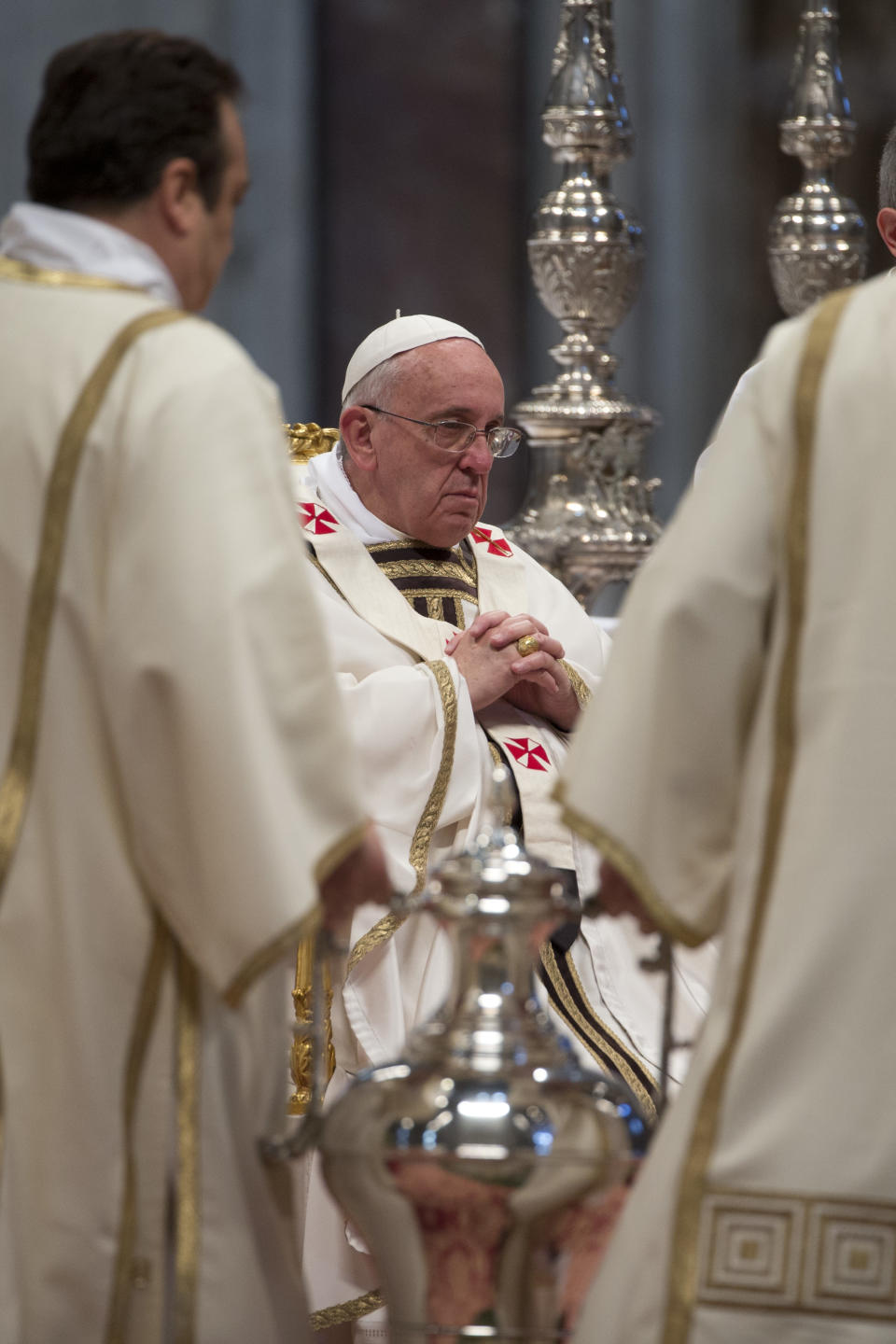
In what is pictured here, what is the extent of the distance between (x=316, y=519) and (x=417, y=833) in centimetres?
78

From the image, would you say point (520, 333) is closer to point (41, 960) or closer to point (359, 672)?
point (359, 672)

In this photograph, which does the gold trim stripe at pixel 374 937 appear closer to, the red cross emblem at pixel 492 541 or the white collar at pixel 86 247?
the red cross emblem at pixel 492 541

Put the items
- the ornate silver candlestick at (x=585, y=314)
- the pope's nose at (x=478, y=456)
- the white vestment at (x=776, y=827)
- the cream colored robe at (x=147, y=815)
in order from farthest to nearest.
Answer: the ornate silver candlestick at (x=585, y=314) < the pope's nose at (x=478, y=456) < the cream colored robe at (x=147, y=815) < the white vestment at (x=776, y=827)

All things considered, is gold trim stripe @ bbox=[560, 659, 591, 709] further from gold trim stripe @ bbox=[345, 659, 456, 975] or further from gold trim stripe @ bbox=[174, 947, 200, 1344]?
gold trim stripe @ bbox=[174, 947, 200, 1344]

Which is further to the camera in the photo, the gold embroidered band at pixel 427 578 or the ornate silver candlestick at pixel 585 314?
the ornate silver candlestick at pixel 585 314

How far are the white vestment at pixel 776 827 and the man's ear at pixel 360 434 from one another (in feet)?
6.71

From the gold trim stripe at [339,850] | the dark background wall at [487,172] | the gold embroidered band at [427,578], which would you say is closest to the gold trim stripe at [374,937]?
the gold embroidered band at [427,578]

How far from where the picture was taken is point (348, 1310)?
4.16 meters

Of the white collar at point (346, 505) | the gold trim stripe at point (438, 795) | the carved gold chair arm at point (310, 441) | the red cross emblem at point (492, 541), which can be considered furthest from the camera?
the carved gold chair arm at point (310, 441)

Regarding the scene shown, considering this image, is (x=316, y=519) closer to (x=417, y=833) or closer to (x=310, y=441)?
(x=310, y=441)

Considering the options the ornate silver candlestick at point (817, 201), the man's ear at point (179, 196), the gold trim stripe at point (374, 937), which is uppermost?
the ornate silver candlestick at point (817, 201)

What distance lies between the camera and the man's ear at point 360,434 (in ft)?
15.4

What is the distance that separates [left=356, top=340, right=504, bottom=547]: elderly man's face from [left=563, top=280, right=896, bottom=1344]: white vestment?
195cm

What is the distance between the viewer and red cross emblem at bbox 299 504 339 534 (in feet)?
15.4
